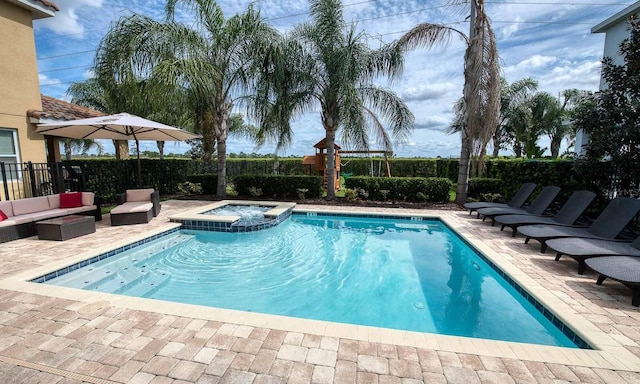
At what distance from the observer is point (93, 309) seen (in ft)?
11.7

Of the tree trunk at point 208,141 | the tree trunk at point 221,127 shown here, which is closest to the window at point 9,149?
the tree trunk at point 221,127

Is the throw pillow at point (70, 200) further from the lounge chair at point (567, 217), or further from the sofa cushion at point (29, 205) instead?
the lounge chair at point (567, 217)

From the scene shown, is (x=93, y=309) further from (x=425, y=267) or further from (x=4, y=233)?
(x=425, y=267)

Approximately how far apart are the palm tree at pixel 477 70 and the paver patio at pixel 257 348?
20.7ft

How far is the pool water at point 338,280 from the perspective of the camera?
160 inches

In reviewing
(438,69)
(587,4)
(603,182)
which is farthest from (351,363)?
(587,4)

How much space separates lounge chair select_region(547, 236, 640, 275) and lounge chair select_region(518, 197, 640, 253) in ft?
1.07

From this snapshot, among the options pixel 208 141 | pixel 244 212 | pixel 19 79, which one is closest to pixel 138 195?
pixel 244 212

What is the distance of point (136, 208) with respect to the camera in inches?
319

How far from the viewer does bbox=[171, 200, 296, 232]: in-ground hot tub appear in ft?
27.0

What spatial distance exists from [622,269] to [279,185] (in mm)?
10626

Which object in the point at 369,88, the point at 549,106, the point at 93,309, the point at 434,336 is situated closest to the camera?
the point at 434,336

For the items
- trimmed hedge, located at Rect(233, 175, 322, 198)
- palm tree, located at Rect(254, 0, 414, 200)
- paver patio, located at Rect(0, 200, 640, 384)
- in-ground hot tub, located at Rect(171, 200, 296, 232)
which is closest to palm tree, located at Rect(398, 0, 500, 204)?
palm tree, located at Rect(254, 0, 414, 200)

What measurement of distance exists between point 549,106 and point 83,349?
92.4ft
